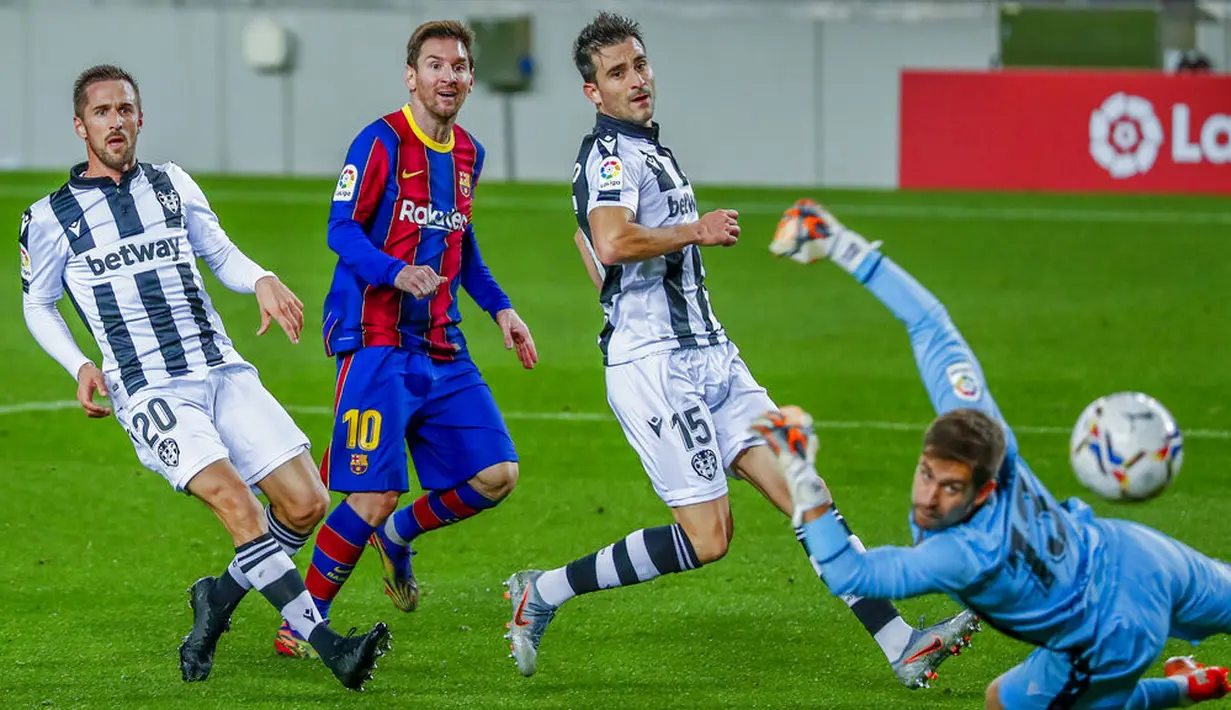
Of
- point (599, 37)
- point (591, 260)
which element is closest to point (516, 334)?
point (591, 260)

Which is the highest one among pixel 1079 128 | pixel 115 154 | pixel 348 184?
pixel 1079 128

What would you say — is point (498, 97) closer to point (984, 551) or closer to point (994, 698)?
point (994, 698)

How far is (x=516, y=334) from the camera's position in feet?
23.8

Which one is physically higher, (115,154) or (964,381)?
(115,154)

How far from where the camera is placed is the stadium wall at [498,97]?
2388cm

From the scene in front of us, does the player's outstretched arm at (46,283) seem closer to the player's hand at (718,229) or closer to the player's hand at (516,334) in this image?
the player's hand at (516,334)

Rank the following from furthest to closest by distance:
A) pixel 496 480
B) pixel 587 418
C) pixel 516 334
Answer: pixel 587 418
pixel 516 334
pixel 496 480

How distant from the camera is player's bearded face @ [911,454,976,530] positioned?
15.5ft

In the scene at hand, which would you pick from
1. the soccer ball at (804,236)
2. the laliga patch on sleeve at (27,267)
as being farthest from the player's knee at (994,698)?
the laliga patch on sleeve at (27,267)

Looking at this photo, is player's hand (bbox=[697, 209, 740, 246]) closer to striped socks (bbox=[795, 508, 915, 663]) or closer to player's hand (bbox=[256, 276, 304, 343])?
striped socks (bbox=[795, 508, 915, 663])

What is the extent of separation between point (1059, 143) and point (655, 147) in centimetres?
1635

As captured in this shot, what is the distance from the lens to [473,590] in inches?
299

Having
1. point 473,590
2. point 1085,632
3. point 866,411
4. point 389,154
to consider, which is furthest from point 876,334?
point 1085,632

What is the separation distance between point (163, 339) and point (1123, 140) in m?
17.3
